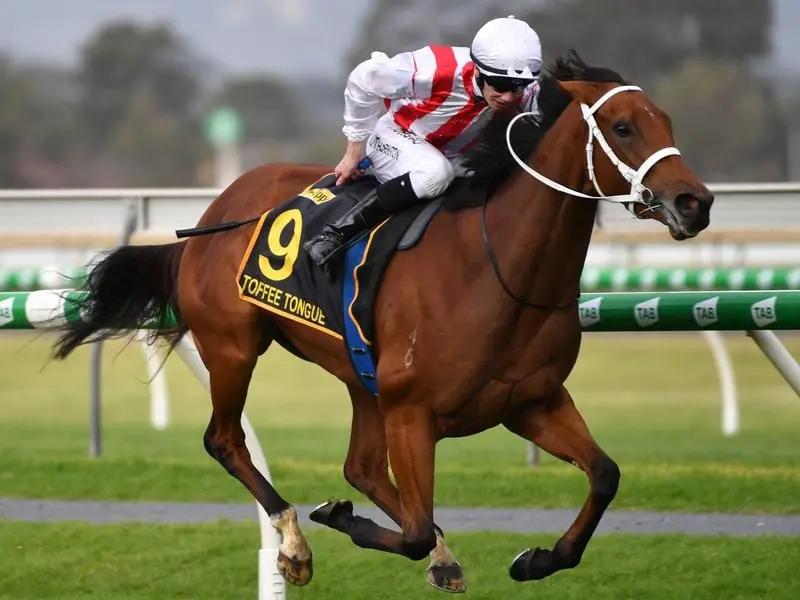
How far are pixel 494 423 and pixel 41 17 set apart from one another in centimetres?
5534

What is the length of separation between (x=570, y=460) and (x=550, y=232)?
73cm

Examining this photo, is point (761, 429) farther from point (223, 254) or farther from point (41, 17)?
point (41, 17)

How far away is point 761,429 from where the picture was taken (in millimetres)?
10812

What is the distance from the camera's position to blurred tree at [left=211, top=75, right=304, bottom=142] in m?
44.9

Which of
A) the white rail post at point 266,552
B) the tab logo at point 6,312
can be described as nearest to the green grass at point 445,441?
the tab logo at point 6,312

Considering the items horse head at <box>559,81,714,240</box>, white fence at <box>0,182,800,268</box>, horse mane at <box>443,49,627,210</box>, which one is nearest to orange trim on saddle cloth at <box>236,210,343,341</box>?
horse mane at <box>443,49,627,210</box>

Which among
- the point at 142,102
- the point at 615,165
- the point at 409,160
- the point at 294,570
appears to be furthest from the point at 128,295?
the point at 142,102

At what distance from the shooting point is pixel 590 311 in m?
5.52

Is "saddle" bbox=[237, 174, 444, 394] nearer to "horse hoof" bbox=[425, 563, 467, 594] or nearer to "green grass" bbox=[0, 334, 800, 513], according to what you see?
"horse hoof" bbox=[425, 563, 467, 594]

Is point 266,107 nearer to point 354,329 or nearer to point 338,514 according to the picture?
point 338,514

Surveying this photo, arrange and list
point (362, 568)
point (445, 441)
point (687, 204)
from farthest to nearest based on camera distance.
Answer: point (445, 441)
point (362, 568)
point (687, 204)

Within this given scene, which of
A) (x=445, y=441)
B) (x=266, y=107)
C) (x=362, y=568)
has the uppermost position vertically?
(x=362, y=568)

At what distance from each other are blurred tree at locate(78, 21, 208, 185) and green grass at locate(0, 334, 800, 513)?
990 inches

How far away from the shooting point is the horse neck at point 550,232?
4633mm
